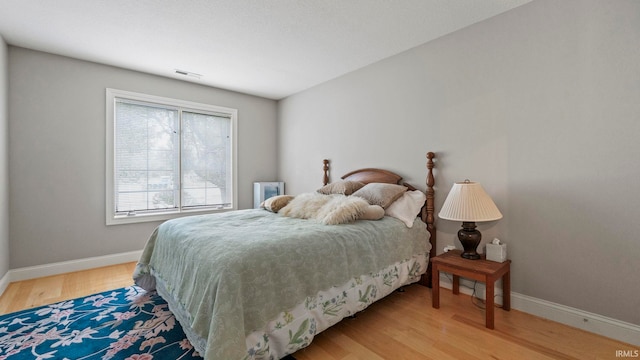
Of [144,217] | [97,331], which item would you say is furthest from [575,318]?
[144,217]

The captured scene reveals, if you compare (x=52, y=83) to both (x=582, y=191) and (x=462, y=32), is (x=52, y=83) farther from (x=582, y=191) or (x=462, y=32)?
(x=582, y=191)

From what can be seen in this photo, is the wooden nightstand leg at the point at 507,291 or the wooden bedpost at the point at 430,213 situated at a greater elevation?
the wooden bedpost at the point at 430,213

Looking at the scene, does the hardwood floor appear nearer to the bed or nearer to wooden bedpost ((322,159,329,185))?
the bed

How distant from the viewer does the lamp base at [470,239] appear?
2.24 meters

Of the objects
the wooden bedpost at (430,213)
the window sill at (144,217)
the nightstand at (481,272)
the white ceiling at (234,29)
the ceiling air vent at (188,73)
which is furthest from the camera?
the ceiling air vent at (188,73)

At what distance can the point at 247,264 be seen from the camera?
4.84 feet

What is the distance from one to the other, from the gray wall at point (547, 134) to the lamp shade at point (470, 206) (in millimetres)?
327

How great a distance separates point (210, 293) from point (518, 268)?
239cm

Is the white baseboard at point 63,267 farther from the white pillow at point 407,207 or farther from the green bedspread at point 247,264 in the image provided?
the white pillow at point 407,207

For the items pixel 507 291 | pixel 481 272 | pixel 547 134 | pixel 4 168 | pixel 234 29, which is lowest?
pixel 507 291

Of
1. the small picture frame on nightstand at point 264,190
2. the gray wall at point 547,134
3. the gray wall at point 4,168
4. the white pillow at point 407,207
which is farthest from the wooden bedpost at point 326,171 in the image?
the gray wall at point 4,168

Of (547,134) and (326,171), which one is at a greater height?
(547,134)

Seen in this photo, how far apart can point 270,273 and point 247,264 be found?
15 centimetres

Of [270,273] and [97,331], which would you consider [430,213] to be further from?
[97,331]
